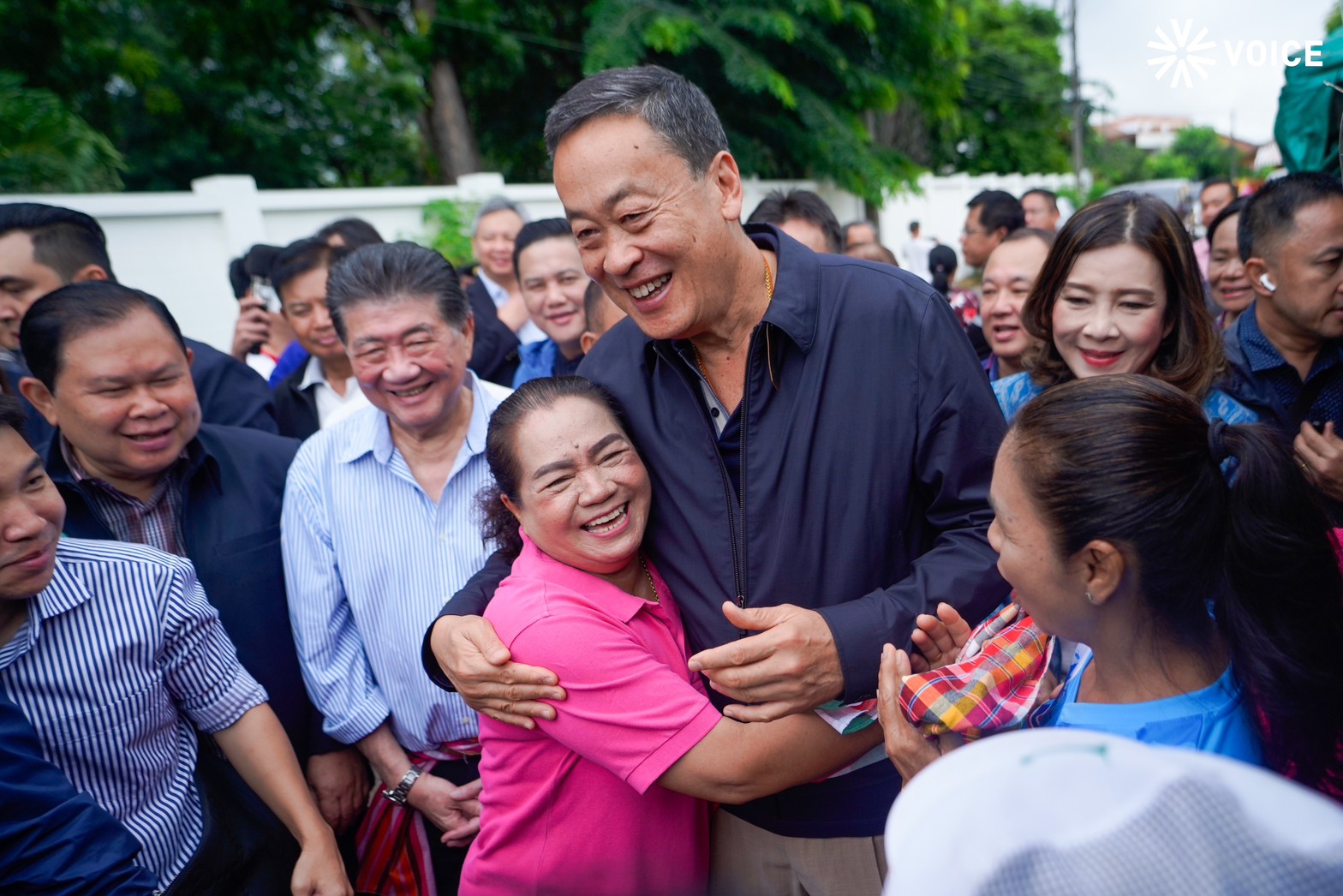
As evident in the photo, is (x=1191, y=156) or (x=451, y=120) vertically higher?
(x=451, y=120)

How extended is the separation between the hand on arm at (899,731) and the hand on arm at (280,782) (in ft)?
4.48

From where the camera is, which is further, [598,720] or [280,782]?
[280,782]

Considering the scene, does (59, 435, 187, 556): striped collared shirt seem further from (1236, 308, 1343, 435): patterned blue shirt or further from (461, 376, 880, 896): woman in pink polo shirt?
(1236, 308, 1343, 435): patterned blue shirt

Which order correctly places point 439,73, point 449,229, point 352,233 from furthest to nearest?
point 439,73 < point 449,229 < point 352,233

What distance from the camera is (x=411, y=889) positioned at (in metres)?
2.43

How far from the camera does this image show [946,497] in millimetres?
1636

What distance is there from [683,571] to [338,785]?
137cm

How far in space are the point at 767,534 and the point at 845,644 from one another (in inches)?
10.3

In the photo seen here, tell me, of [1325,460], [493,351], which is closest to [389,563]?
[493,351]

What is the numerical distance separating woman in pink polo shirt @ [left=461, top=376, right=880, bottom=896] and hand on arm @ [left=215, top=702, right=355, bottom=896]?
1.39ft

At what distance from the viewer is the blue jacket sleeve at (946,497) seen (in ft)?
4.99

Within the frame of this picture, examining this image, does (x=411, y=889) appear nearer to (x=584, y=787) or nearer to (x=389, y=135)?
(x=584, y=787)

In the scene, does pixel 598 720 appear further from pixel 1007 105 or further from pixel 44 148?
pixel 1007 105

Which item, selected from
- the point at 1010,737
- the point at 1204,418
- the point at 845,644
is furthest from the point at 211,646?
the point at 1204,418
